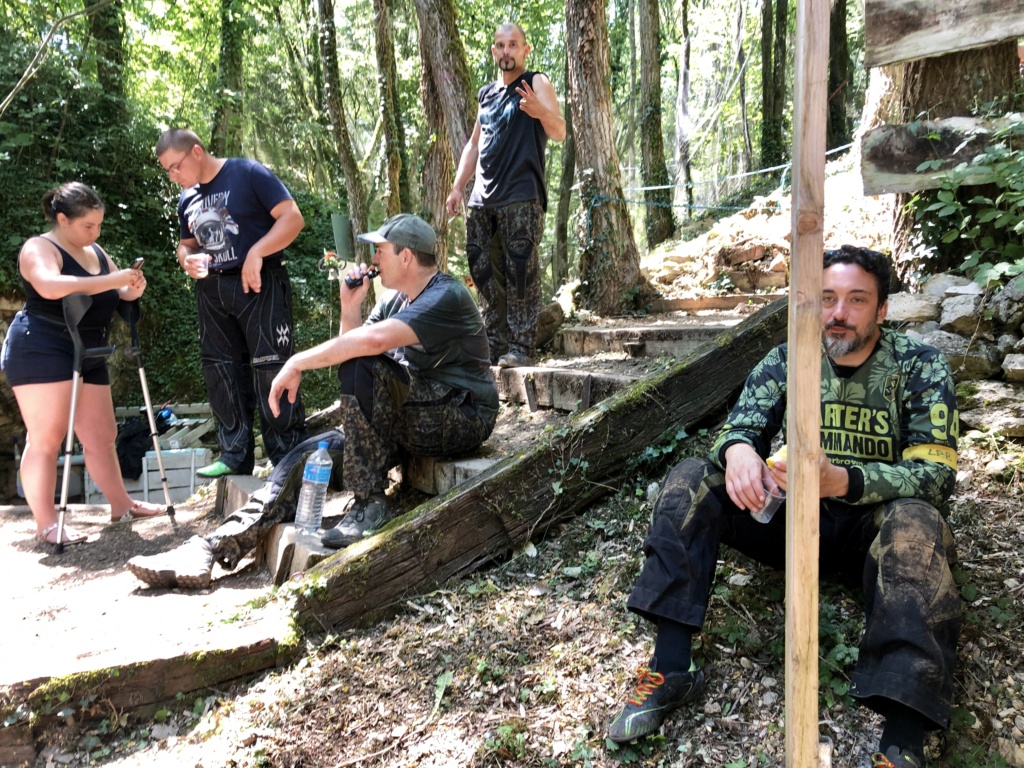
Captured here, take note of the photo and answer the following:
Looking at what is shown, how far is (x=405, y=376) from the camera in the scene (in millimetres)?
3463

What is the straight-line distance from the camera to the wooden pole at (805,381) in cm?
143

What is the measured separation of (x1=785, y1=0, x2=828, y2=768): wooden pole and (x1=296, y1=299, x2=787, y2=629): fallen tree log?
A: 5.68ft

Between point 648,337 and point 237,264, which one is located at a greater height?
point 237,264

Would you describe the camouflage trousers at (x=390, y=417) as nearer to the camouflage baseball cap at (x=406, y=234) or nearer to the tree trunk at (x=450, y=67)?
the camouflage baseball cap at (x=406, y=234)

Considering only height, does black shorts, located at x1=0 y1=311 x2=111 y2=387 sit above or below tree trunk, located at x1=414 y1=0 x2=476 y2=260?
below

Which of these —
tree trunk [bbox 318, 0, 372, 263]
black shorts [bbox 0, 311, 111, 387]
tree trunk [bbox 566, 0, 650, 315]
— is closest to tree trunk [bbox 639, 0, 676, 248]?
tree trunk [bbox 318, 0, 372, 263]

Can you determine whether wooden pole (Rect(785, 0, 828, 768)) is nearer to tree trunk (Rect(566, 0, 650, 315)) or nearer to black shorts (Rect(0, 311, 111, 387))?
black shorts (Rect(0, 311, 111, 387))

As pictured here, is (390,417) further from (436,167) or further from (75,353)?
(436,167)

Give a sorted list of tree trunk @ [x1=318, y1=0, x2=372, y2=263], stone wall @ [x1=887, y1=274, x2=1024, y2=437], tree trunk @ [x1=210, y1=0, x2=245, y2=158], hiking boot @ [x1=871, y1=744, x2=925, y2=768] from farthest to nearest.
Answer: tree trunk @ [x1=210, y1=0, x2=245, y2=158]
tree trunk @ [x1=318, y1=0, x2=372, y2=263]
stone wall @ [x1=887, y1=274, x2=1024, y2=437]
hiking boot @ [x1=871, y1=744, x2=925, y2=768]

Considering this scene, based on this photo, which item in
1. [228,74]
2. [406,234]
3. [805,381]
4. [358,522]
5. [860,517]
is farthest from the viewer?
[228,74]

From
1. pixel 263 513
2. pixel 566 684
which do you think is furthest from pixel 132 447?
pixel 566 684

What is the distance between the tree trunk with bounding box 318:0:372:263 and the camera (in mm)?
10062

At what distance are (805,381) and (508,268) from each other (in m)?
3.83

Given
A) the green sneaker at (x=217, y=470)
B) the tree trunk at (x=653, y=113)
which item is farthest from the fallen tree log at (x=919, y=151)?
the tree trunk at (x=653, y=113)
